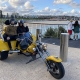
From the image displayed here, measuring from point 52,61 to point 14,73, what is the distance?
4.04 ft

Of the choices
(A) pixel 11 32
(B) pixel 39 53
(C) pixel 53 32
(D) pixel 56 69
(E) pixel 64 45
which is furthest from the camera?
(C) pixel 53 32

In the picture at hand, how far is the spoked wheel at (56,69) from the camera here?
433 centimetres

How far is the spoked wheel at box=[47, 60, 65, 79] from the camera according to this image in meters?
4.33

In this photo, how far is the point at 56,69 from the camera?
14.8 feet

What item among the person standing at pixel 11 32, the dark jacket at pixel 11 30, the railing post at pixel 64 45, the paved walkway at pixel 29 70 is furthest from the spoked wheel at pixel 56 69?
the dark jacket at pixel 11 30

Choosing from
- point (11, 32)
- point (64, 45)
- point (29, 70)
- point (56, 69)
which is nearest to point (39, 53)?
point (29, 70)

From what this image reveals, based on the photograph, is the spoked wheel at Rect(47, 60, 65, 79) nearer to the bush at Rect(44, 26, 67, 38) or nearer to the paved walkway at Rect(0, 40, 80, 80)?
the paved walkway at Rect(0, 40, 80, 80)

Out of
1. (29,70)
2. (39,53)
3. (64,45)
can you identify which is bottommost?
(29,70)

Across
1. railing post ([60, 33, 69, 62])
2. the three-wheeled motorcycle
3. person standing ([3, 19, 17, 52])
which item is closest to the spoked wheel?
the three-wheeled motorcycle

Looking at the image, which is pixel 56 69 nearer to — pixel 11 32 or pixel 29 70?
pixel 29 70

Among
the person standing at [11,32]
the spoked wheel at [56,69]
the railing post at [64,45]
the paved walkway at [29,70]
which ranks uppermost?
the person standing at [11,32]

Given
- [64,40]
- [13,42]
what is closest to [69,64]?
[64,40]

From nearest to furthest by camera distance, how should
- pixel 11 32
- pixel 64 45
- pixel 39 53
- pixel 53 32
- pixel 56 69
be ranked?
pixel 56 69
pixel 39 53
pixel 64 45
pixel 11 32
pixel 53 32

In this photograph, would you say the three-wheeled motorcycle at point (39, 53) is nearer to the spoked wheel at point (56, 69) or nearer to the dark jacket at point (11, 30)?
the spoked wheel at point (56, 69)
